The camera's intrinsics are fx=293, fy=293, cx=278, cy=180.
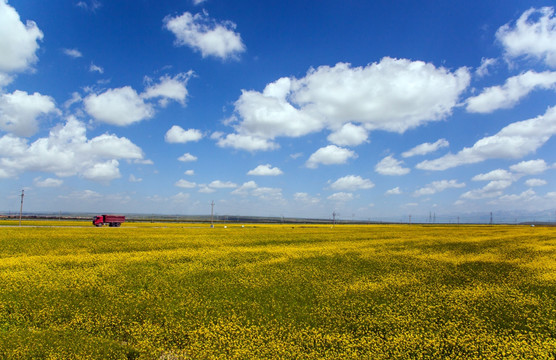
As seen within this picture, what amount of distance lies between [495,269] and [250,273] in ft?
52.0

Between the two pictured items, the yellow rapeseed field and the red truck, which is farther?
the red truck

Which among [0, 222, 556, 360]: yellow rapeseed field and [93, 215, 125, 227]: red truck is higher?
[0, 222, 556, 360]: yellow rapeseed field

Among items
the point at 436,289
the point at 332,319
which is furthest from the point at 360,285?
the point at 332,319

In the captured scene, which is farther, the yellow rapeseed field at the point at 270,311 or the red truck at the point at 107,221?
the red truck at the point at 107,221

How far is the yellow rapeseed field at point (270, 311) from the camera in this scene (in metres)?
8.43

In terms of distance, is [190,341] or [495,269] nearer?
[190,341]

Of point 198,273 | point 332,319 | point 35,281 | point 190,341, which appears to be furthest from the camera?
point 198,273

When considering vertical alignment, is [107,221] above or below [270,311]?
below

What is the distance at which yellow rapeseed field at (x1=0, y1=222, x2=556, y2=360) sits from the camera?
27.7 feet

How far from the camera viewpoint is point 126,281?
14.6 metres

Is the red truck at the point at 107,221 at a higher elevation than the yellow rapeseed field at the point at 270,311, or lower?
lower

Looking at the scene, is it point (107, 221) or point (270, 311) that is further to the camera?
point (107, 221)

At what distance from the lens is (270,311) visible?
11211 millimetres

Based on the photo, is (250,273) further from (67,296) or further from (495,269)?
(495,269)
